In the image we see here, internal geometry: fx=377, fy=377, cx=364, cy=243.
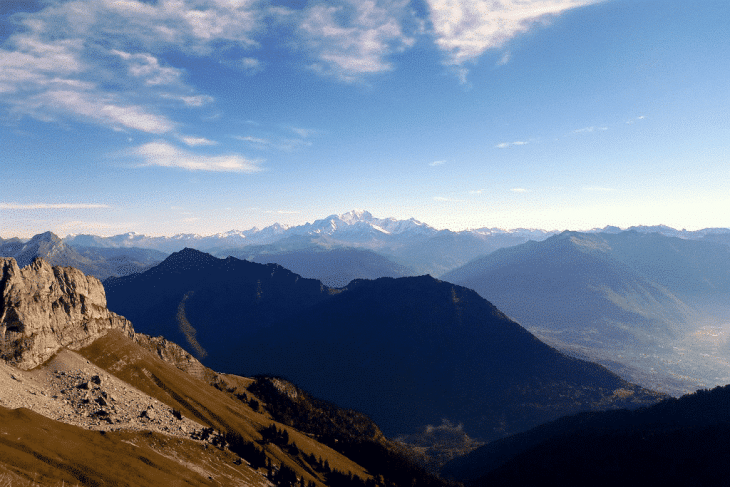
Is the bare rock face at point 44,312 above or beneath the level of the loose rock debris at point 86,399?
above

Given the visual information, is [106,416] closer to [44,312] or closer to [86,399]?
[86,399]

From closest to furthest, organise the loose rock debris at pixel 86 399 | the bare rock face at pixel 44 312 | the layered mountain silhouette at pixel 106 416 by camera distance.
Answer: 1. the layered mountain silhouette at pixel 106 416
2. the loose rock debris at pixel 86 399
3. the bare rock face at pixel 44 312

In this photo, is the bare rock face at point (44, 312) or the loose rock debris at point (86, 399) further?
the bare rock face at point (44, 312)

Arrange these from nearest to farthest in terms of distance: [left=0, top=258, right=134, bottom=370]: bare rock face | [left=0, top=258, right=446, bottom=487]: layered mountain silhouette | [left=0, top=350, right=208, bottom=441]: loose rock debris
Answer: [left=0, top=258, right=446, bottom=487]: layered mountain silhouette → [left=0, top=350, right=208, bottom=441]: loose rock debris → [left=0, top=258, right=134, bottom=370]: bare rock face

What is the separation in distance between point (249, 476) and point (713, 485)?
204m

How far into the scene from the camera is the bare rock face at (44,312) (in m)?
125

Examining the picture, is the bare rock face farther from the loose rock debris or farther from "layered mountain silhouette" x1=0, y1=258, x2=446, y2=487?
the loose rock debris

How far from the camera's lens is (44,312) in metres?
140

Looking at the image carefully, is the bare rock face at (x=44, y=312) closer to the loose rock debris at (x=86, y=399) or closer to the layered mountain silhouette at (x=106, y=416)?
the layered mountain silhouette at (x=106, y=416)

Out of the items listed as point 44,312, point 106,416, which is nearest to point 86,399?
point 106,416

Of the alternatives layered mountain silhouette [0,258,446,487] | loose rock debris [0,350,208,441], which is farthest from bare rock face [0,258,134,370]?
loose rock debris [0,350,208,441]

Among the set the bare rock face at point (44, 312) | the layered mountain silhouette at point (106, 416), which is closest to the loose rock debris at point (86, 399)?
the layered mountain silhouette at point (106, 416)

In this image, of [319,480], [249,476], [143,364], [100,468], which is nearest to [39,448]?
[100,468]

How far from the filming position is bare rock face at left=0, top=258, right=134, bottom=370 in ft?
412
